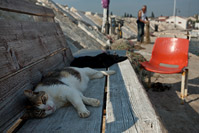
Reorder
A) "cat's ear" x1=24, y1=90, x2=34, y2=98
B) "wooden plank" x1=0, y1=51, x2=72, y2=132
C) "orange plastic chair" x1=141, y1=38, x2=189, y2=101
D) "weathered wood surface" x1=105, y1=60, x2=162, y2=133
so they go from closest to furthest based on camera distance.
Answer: "weathered wood surface" x1=105, y1=60, x2=162, y2=133
"wooden plank" x1=0, y1=51, x2=72, y2=132
"cat's ear" x1=24, y1=90, x2=34, y2=98
"orange plastic chair" x1=141, y1=38, x2=189, y2=101

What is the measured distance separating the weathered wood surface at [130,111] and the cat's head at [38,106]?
0.50 m

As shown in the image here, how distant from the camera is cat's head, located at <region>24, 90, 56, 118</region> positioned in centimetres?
136

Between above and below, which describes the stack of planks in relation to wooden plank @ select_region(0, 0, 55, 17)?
below

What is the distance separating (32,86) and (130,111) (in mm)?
1014

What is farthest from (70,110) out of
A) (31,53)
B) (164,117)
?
(164,117)

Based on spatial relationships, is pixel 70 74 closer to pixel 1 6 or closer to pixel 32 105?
pixel 32 105

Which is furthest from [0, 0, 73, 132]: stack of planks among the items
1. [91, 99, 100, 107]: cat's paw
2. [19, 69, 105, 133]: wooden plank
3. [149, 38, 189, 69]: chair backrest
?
[149, 38, 189, 69]: chair backrest

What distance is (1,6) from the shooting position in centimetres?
156

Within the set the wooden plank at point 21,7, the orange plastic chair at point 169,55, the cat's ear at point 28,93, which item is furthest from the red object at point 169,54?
the cat's ear at point 28,93

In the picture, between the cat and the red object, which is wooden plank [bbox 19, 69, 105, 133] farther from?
the red object

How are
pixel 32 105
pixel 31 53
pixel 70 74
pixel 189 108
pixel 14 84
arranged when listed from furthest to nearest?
pixel 189 108 → pixel 70 74 → pixel 31 53 → pixel 32 105 → pixel 14 84

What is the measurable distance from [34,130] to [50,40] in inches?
64.3

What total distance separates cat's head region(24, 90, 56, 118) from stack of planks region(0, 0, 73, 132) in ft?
0.25

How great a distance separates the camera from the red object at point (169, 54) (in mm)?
3719
